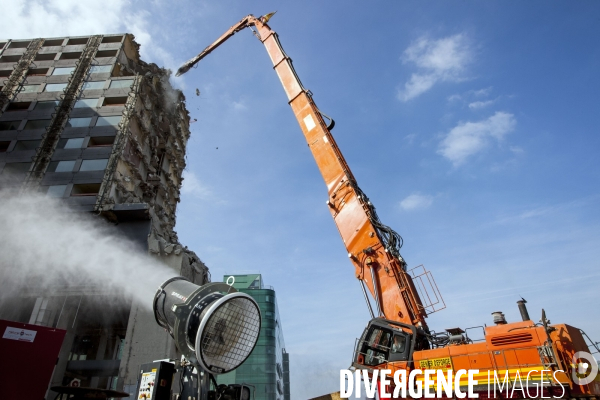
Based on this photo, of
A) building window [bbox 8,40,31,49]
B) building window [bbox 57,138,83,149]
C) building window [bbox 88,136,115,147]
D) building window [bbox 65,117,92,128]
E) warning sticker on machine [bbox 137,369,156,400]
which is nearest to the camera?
warning sticker on machine [bbox 137,369,156,400]

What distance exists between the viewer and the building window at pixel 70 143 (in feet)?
90.3

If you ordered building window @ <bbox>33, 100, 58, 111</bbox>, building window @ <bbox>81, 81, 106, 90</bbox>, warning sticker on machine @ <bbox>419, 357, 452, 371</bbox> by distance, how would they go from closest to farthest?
1. warning sticker on machine @ <bbox>419, 357, 452, 371</bbox>
2. building window @ <bbox>33, 100, 58, 111</bbox>
3. building window @ <bbox>81, 81, 106, 90</bbox>

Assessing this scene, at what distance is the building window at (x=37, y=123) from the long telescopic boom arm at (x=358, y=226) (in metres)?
24.2

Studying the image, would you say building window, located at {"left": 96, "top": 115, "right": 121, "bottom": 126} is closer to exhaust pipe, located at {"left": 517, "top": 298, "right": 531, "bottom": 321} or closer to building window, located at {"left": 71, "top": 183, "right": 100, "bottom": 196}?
building window, located at {"left": 71, "top": 183, "right": 100, "bottom": 196}

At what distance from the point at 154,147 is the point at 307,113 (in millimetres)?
24008

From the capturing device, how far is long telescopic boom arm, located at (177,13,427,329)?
365 inches

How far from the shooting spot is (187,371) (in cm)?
566

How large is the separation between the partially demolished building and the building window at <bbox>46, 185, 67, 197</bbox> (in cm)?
8

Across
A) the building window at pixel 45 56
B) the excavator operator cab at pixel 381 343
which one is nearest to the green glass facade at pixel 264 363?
the building window at pixel 45 56

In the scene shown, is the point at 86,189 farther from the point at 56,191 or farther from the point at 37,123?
the point at 37,123

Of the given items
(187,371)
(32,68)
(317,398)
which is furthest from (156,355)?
(32,68)

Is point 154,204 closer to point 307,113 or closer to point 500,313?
point 307,113

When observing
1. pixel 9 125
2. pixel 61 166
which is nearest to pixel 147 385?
pixel 61 166

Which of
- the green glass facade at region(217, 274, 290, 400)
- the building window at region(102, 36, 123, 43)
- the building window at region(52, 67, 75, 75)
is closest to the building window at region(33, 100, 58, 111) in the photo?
the building window at region(52, 67, 75, 75)
